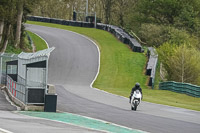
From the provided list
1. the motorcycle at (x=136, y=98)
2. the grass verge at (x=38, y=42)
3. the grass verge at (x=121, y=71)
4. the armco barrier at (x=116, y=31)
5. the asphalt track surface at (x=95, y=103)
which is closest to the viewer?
the asphalt track surface at (x=95, y=103)

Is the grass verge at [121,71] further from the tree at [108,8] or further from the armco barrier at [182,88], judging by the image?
the tree at [108,8]

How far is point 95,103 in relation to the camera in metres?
24.8

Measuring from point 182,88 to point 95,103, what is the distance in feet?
43.9

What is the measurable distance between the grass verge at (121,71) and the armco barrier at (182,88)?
74 centimetres

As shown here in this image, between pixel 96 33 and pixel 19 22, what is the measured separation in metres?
17.4

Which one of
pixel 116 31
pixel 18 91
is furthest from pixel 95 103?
pixel 116 31

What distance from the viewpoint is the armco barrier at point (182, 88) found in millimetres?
34875

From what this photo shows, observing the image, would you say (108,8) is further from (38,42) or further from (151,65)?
(151,65)

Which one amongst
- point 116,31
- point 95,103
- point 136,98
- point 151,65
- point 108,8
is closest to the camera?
point 136,98

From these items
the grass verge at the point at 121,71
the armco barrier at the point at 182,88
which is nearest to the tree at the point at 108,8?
the grass verge at the point at 121,71

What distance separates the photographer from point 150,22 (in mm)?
74500

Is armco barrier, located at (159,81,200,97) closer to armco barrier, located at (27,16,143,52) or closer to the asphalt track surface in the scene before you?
the asphalt track surface

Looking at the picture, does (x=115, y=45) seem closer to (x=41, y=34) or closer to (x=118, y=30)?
(x=118, y=30)

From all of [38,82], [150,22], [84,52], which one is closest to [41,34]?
[84,52]
